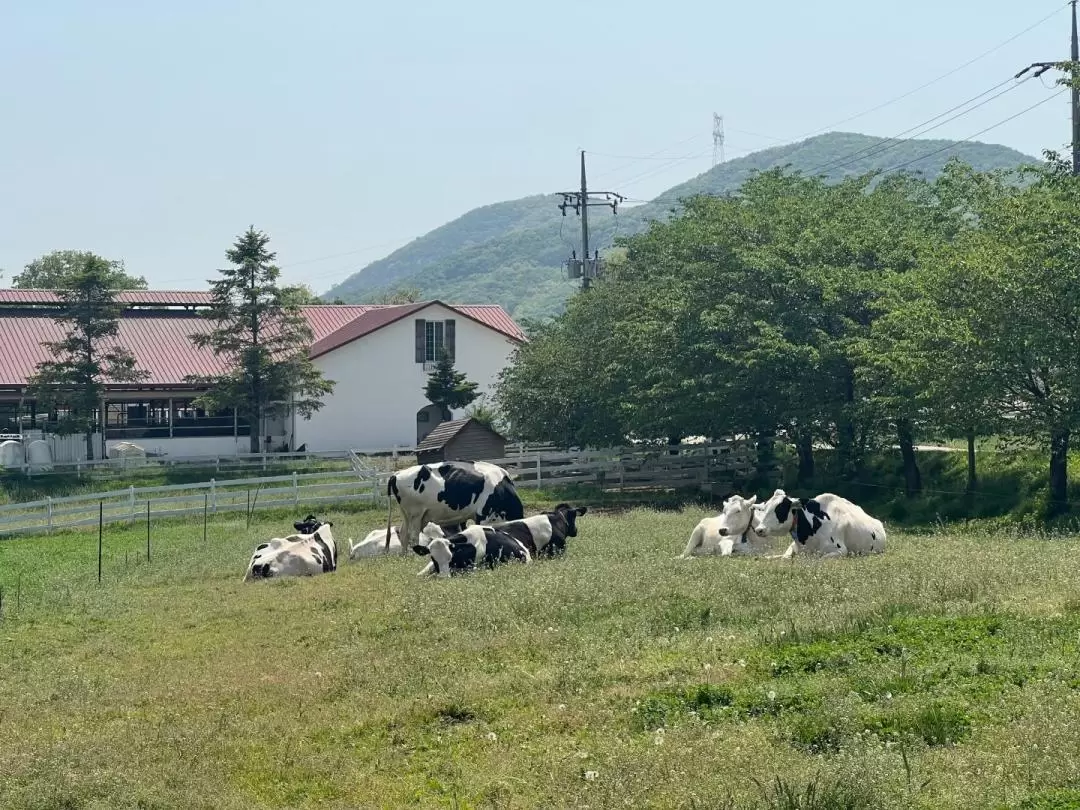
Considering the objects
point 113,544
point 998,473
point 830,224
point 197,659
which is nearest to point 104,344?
point 113,544

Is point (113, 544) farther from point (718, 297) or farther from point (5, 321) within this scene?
point (5, 321)

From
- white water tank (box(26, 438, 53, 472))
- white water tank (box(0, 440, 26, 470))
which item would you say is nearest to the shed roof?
white water tank (box(26, 438, 53, 472))

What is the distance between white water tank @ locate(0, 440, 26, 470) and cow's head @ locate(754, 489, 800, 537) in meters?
36.5

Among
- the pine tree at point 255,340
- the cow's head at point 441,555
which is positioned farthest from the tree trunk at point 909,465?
the pine tree at point 255,340

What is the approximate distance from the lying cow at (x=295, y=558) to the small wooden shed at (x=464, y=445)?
1675 cm

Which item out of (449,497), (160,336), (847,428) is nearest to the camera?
(449,497)

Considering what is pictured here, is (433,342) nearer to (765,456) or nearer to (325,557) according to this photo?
(765,456)

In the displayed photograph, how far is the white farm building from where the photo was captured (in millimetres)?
56406

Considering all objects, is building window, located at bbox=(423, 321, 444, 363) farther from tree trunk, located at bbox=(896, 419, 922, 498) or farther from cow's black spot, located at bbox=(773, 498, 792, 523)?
cow's black spot, located at bbox=(773, 498, 792, 523)

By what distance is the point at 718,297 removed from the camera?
35.6 meters

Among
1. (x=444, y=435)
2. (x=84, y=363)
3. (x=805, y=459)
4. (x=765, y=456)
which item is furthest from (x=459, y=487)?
(x=84, y=363)

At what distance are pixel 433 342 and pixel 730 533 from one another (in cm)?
4211

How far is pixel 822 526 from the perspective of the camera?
64.7 feet

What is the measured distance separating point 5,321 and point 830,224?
133 ft
